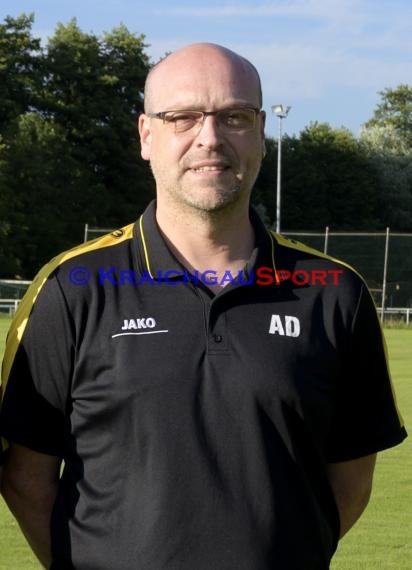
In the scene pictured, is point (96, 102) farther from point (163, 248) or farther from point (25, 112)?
point (163, 248)

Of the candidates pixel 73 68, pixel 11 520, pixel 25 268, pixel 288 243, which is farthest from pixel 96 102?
pixel 288 243

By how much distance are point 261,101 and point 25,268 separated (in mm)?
43781

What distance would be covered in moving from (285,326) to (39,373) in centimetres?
66

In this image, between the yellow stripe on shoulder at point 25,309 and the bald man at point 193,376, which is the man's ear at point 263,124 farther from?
the yellow stripe on shoulder at point 25,309

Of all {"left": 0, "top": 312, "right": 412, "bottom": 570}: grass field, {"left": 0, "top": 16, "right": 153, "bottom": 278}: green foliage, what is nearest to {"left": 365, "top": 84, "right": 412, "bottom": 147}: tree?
{"left": 0, "top": 16, "right": 153, "bottom": 278}: green foliage

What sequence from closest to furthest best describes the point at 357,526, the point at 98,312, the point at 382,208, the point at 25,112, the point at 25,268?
the point at 98,312 → the point at 357,526 → the point at 25,268 → the point at 25,112 → the point at 382,208

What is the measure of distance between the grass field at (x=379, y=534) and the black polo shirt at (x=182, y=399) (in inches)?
135

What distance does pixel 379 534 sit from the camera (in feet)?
24.1

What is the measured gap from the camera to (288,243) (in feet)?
11.7

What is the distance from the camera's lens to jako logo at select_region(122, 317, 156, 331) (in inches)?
127

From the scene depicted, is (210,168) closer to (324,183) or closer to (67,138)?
(67,138)

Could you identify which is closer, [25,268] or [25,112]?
[25,268]

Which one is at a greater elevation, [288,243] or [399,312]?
[288,243]

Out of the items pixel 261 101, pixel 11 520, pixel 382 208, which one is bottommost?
pixel 382 208
